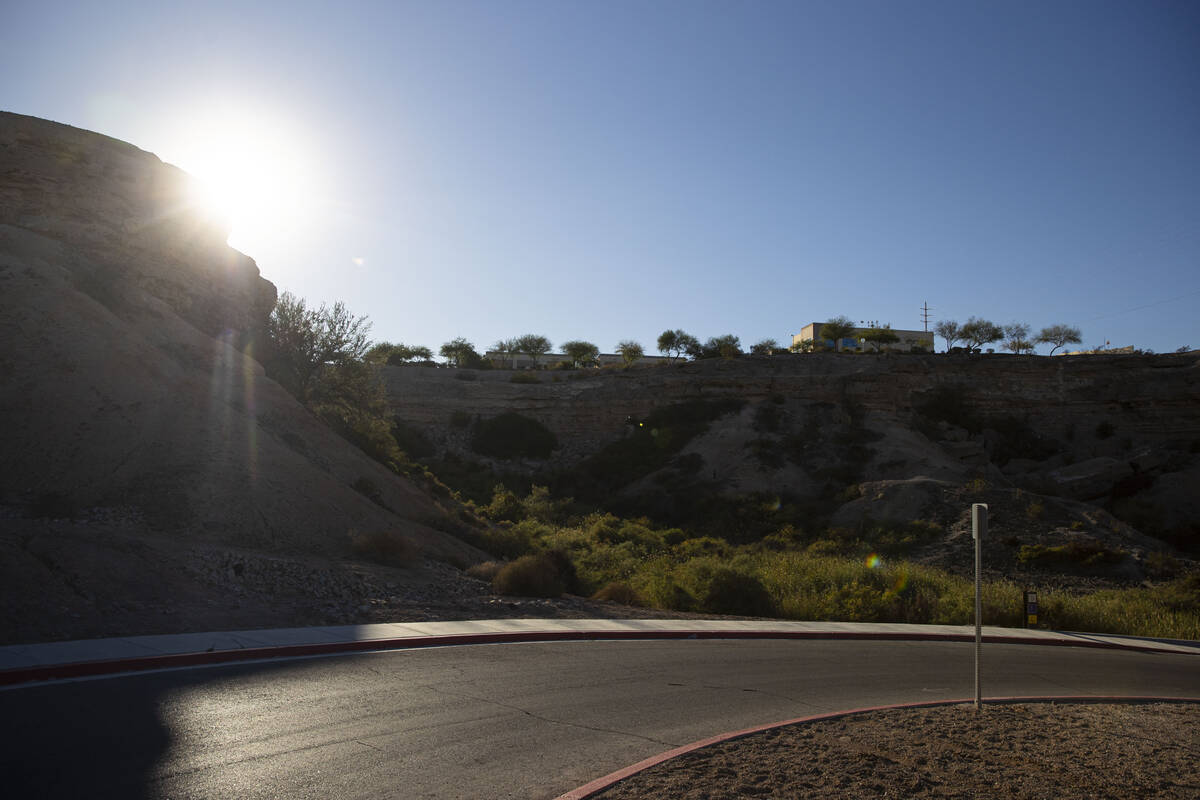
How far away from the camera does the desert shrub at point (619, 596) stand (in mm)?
18141

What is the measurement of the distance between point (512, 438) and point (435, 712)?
151 ft

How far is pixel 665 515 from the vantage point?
42.1m

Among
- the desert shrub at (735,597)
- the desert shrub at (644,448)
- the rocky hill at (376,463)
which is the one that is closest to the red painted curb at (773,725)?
the rocky hill at (376,463)

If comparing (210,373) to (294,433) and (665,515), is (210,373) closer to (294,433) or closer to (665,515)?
(294,433)

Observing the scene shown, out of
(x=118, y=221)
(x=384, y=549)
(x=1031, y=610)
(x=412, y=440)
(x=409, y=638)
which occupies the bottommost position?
(x=1031, y=610)

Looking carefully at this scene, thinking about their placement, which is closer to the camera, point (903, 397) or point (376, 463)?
point (376, 463)

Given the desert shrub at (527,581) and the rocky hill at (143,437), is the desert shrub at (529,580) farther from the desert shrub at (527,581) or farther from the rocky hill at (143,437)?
the rocky hill at (143,437)

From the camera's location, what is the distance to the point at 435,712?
297 inches

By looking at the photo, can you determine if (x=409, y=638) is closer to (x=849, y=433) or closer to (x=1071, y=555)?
(x=1071, y=555)

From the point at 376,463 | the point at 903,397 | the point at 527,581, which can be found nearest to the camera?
the point at 527,581

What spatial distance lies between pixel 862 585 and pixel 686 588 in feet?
15.8

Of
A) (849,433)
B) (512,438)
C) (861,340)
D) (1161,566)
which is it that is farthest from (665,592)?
(861,340)

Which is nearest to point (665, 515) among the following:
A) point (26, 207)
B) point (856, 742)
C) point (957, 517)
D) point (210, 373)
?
point (957, 517)

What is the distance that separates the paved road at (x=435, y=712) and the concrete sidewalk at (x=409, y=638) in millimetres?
476
